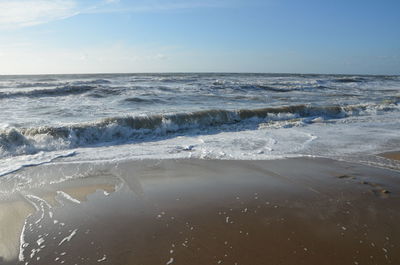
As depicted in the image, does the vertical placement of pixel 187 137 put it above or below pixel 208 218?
below

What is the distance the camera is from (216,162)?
6160 millimetres

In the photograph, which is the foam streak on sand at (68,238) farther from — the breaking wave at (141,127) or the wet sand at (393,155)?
the wet sand at (393,155)

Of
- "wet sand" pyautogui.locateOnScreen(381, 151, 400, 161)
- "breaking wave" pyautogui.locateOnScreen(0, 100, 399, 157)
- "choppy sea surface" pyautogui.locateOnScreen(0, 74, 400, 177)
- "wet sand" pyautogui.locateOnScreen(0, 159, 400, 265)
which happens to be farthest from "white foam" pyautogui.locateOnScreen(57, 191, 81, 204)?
"wet sand" pyautogui.locateOnScreen(381, 151, 400, 161)

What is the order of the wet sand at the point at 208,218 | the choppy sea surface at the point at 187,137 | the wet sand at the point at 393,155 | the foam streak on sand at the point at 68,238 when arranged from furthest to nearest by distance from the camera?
the choppy sea surface at the point at 187,137 < the wet sand at the point at 393,155 < the foam streak on sand at the point at 68,238 < the wet sand at the point at 208,218

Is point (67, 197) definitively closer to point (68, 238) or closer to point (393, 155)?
point (68, 238)

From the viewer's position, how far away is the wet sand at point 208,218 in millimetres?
2992

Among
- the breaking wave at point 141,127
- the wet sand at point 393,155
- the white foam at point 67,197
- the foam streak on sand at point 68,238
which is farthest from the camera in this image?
the breaking wave at point 141,127

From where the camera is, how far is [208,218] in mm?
3760

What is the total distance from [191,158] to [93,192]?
2404 millimetres

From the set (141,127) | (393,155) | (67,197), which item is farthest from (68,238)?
(141,127)

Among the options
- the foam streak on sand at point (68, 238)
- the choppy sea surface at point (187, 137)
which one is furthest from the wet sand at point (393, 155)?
the foam streak on sand at point (68, 238)

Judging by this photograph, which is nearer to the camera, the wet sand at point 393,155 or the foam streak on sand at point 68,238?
the foam streak on sand at point 68,238

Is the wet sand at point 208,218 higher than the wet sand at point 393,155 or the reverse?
higher

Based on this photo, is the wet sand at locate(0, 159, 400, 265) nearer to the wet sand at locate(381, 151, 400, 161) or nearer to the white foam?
the white foam
